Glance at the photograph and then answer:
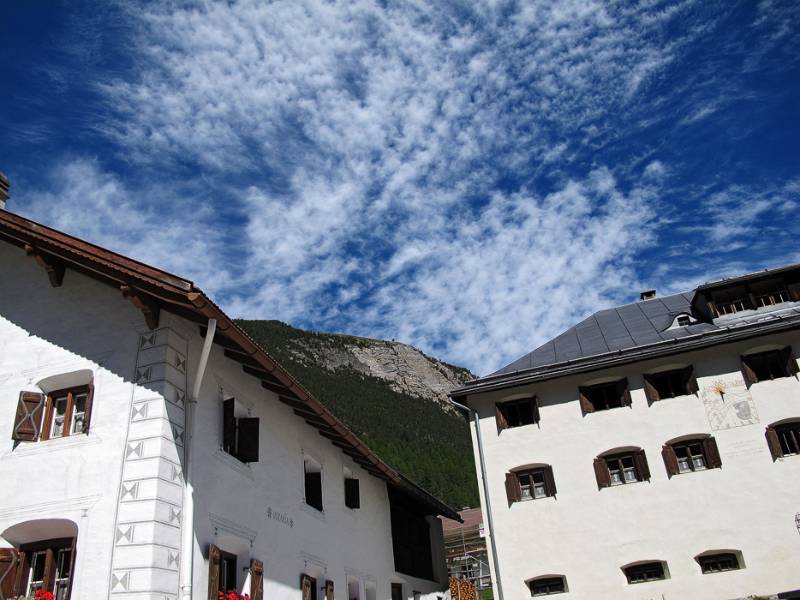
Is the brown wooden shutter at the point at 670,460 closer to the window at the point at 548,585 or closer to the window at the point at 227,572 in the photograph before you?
the window at the point at 548,585

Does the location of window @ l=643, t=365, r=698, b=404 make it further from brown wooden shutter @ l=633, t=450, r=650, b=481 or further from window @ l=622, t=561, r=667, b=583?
window @ l=622, t=561, r=667, b=583

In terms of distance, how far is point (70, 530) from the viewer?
11.2m

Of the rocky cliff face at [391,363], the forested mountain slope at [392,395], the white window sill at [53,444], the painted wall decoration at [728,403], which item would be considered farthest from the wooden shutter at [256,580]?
the rocky cliff face at [391,363]

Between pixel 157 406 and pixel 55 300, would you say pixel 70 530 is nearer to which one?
pixel 157 406

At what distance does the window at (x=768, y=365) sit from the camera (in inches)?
878

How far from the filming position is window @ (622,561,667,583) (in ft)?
70.3

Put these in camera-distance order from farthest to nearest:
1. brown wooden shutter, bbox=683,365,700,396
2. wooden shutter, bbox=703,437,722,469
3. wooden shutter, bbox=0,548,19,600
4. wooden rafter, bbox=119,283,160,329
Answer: brown wooden shutter, bbox=683,365,700,396 → wooden shutter, bbox=703,437,722,469 → wooden rafter, bbox=119,283,160,329 → wooden shutter, bbox=0,548,19,600

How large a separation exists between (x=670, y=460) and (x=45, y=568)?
1829 centimetres

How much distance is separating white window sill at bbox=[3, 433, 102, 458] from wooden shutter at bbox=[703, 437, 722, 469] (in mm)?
18337

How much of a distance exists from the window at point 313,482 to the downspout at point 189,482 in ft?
21.2

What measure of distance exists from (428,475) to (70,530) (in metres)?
72.1

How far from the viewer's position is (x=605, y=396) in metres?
24.2

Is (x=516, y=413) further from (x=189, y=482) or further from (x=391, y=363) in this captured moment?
(x=391, y=363)

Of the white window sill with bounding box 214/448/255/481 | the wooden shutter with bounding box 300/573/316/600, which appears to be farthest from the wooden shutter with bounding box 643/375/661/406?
the white window sill with bounding box 214/448/255/481
